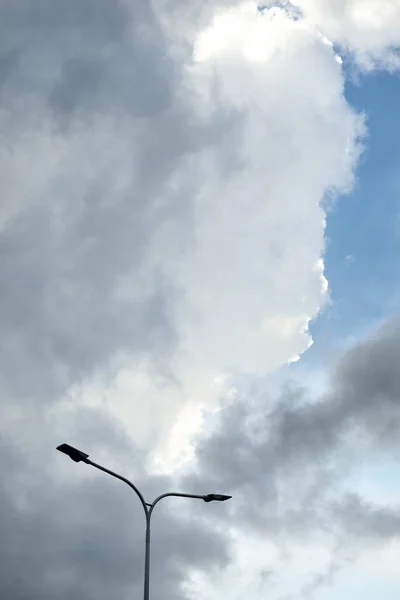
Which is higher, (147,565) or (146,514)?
(146,514)

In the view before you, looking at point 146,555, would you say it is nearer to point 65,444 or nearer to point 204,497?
point 204,497

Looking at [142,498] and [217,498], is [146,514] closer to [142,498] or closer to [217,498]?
[142,498]

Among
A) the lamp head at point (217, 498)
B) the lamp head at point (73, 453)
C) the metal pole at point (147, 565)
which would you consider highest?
the lamp head at point (73, 453)

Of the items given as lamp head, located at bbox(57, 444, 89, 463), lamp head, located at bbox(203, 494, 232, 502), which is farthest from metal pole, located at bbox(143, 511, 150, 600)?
lamp head, located at bbox(57, 444, 89, 463)

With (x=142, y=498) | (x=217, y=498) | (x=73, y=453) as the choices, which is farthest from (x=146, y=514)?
(x=73, y=453)

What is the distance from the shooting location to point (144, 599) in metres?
24.7

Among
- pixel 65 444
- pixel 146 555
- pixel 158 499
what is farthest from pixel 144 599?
pixel 65 444

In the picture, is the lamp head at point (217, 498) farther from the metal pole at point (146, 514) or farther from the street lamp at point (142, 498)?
the metal pole at point (146, 514)

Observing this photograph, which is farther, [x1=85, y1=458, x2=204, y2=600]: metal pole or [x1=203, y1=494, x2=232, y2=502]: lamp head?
[x1=203, y1=494, x2=232, y2=502]: lamp head

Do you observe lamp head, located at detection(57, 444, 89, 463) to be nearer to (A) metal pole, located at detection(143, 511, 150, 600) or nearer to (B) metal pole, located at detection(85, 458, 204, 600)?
(B) metal pole, located at detection(85, 458, 204, 600)

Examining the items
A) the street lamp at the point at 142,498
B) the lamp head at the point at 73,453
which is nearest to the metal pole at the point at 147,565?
the street lamp at the point at 142,498

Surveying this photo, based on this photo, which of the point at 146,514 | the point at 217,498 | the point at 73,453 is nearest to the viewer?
the point at 73,453

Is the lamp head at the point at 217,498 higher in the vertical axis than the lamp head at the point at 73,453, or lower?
lower

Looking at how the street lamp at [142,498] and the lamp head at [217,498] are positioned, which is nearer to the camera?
the street lamp at [142,498]
